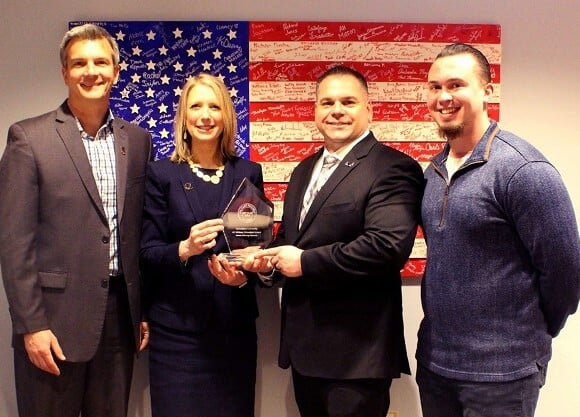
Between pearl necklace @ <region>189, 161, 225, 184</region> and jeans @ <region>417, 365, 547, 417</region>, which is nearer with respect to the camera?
jeans @ <region>417, 365, 547, 417</region>

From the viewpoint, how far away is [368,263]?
1.82 metres

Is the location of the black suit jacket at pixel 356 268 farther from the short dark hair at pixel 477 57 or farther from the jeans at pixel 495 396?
the short dark hair at pixel 477 57

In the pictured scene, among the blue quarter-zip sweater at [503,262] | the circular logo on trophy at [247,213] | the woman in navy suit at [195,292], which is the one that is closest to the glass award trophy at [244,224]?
the circular logo on trophy at [247,213]

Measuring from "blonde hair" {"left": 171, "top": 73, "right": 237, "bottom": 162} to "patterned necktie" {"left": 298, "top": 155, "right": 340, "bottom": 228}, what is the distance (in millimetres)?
412

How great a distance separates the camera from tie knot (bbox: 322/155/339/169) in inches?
80.0

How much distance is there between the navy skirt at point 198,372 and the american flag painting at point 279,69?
0.77m

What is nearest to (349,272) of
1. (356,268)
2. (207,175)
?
(356,268)

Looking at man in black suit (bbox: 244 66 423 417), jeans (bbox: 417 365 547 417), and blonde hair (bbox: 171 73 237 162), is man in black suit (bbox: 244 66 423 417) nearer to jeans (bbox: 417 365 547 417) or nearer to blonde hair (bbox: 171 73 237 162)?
jeans (bbox: 417 365 547 417)

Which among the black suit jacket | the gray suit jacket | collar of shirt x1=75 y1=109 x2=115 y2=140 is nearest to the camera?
the black suit jacket

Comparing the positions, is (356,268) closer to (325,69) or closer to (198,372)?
(198,372)

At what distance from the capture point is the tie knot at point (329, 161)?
2.03 meters

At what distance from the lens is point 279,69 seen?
2.54 meters

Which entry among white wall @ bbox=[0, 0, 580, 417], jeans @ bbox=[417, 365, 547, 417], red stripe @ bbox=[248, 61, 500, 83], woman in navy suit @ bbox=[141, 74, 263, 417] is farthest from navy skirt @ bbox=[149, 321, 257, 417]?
red stripe @ bbox=[248, 61, 500, 83]

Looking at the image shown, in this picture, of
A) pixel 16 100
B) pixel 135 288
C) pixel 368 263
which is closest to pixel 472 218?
pixel 368 263
